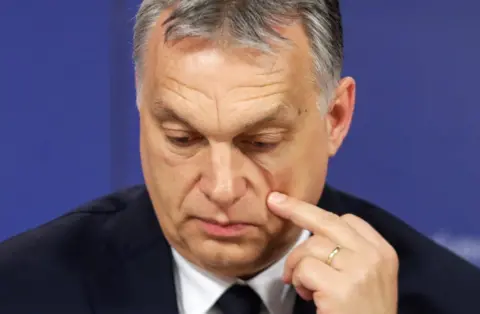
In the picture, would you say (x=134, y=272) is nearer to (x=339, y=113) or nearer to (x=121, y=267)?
(x=121, y=267)

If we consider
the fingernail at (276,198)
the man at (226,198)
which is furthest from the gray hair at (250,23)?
the fingernail at (276,198)

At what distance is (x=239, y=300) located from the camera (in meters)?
1.34

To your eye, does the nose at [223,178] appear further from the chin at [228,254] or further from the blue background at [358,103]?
the blue background at [358,103]

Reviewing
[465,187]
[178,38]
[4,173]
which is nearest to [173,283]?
[178,38]

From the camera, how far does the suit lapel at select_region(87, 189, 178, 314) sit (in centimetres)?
135

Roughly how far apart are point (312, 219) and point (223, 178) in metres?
0.16

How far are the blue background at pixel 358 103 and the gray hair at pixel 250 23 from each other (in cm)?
49

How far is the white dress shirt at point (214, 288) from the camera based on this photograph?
53.2 inches

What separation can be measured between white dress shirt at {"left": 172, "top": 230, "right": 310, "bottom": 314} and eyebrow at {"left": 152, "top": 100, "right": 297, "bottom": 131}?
259 millimetres

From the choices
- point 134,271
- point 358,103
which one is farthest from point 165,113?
point 358,103

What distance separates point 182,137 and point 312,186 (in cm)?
23

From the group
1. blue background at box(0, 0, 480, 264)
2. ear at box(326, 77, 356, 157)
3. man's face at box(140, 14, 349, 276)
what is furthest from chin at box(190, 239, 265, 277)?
blue background at box(0, 0, 480, 264)

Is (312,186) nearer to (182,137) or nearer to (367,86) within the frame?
(182,137)

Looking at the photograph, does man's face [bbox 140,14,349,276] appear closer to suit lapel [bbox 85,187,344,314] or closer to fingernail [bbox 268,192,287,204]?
fingernail [bbox 268,192,287,204]
